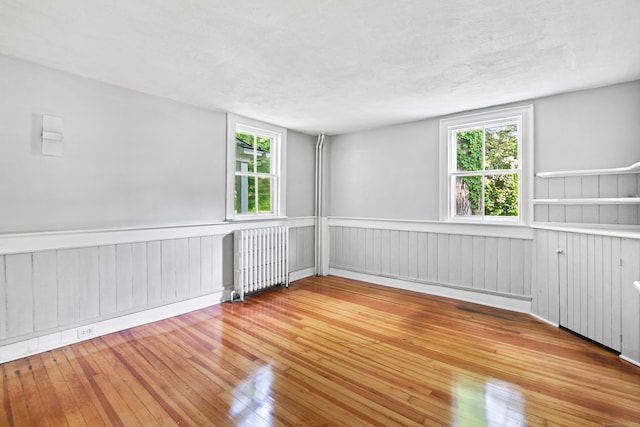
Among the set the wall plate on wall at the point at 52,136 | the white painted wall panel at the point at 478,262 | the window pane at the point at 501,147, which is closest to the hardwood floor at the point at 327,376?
the white painted wall panel at the point at 478,262

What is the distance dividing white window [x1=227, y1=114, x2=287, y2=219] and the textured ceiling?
89cm

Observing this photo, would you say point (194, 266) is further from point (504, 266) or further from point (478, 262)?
point (504, 266)

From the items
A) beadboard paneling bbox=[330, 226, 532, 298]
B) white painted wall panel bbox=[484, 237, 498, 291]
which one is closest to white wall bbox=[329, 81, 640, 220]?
beadboard paneling bbox=[330, 226, 532, 298]

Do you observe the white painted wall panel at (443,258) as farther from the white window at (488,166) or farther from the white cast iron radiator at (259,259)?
the white cast iron radiator at (259,259)

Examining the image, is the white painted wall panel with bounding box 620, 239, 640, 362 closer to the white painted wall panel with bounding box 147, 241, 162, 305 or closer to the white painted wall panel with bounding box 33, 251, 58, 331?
the white painted wall panel with bounding box 147, 241, 162, 305

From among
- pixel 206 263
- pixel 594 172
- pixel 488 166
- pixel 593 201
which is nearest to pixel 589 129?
pixel 594 172

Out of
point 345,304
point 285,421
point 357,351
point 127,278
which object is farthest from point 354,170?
point 285,421

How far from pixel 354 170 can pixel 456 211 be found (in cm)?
186

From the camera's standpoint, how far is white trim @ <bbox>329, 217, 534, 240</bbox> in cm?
372

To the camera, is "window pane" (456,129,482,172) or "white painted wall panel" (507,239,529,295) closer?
"white painted wall panel" (507,239,529,295)

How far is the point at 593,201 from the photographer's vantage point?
3.08 meters

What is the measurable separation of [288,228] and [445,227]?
2389 mm

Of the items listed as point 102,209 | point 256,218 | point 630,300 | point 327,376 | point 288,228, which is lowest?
point 327,376

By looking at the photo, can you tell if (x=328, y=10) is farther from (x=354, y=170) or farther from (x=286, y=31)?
(x=354, y=170)
